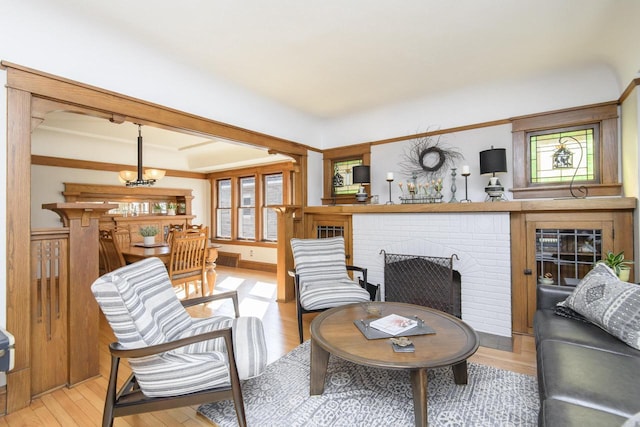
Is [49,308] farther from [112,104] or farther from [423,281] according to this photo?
[423,281]

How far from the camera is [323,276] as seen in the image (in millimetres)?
3430

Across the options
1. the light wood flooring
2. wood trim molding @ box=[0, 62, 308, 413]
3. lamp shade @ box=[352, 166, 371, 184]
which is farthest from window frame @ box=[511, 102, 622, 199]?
wood trim molding @ box=[0, 62, 308, 413]

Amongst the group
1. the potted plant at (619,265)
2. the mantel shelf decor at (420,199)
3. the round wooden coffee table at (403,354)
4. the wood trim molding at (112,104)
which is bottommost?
the round wooden coffee table at (403,354)

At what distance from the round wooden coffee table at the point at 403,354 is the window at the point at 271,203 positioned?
415 centimetres

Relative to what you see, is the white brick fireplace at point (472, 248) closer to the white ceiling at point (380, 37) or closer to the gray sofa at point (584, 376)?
the gray sofa at point (584, 376)

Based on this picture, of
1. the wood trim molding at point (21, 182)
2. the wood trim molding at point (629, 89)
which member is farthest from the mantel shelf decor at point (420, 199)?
the wood trim molding at point (21, 182)

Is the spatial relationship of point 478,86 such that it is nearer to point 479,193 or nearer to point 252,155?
point 479,193

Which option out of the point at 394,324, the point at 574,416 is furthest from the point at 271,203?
the point at 574,416

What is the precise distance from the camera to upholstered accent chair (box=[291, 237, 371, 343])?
293cm

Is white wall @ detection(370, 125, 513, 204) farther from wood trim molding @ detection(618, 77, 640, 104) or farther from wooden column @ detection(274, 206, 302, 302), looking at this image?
wooden column @ detection(274, 206, 302, 302)

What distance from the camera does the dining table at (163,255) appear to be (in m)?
3.88

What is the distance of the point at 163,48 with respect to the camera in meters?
2.69

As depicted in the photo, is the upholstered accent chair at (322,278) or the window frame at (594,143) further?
the window frame at (594,143)

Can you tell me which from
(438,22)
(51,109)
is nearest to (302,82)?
(438,22)
